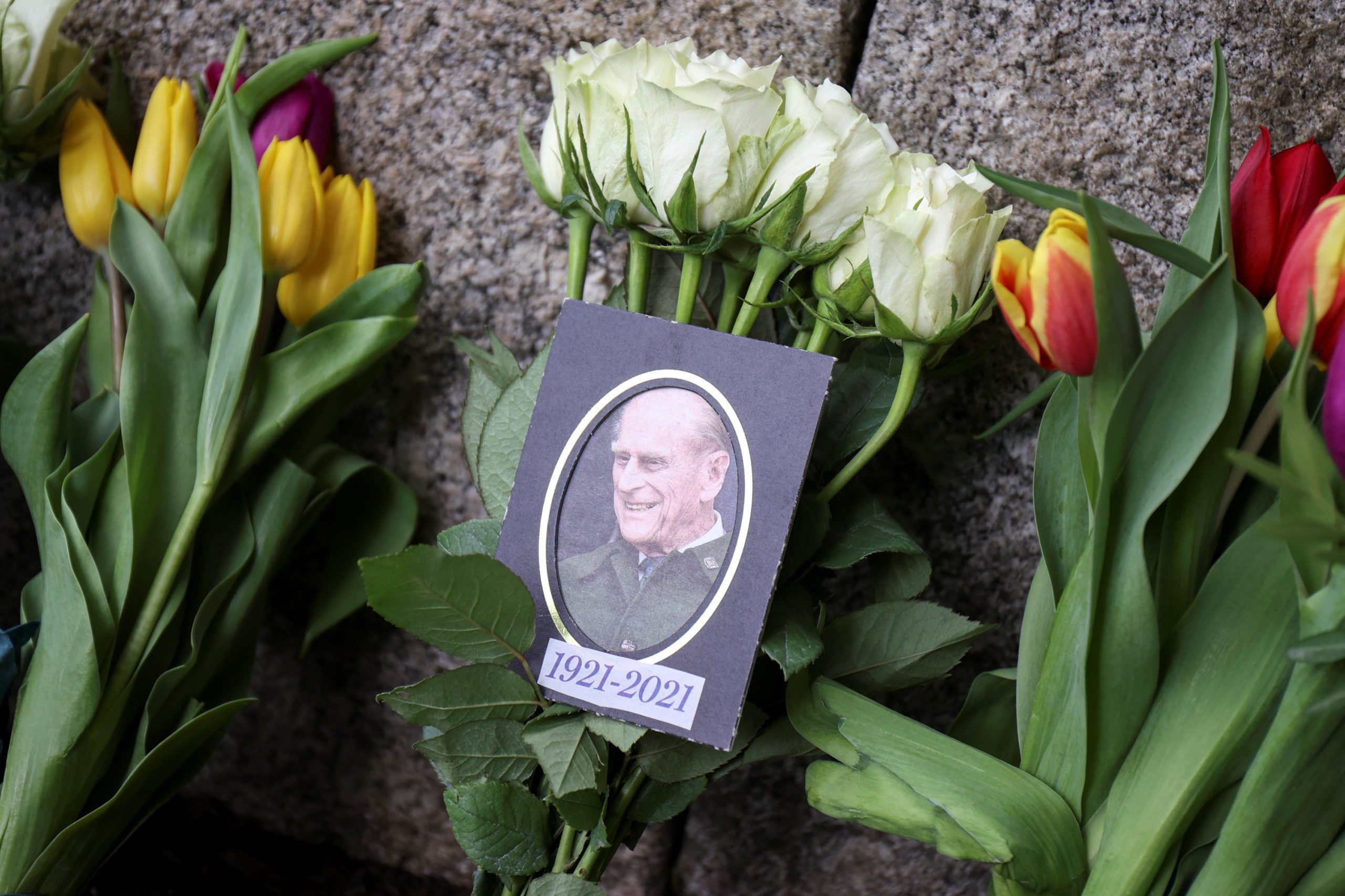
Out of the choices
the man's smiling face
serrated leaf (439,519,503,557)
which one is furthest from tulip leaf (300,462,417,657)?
the man's smiling face

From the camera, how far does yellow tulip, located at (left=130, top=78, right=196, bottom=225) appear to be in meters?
0.60

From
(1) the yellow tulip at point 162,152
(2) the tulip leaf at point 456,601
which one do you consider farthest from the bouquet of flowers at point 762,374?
(1) the yellow tulip at point 162,152

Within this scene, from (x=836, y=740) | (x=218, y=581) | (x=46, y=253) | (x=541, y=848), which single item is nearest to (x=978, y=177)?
(x=836, y=740)

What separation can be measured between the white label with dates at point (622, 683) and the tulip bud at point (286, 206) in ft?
0.96

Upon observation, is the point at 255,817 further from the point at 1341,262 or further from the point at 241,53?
the point at 1341,262

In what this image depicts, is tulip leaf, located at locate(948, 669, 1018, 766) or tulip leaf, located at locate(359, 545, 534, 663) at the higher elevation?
tulip leaf, located at locate(359, 545, 534, 663)

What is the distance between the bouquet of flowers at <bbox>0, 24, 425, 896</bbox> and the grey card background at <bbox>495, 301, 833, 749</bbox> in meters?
0.14

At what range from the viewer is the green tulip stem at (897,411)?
0.47 metres

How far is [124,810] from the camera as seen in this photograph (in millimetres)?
582

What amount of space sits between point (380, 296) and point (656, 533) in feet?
0.84

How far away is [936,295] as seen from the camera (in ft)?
1.46

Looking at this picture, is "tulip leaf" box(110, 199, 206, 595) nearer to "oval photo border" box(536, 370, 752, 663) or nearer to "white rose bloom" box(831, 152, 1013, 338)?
"oval photo border" box(536, 370, 752, 663)

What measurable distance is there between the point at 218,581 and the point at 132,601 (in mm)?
50

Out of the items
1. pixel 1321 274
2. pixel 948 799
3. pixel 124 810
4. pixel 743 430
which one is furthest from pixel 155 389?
pixel 1321 274
